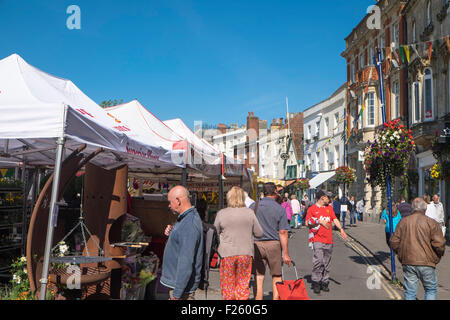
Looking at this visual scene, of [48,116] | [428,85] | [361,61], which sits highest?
[361,61]

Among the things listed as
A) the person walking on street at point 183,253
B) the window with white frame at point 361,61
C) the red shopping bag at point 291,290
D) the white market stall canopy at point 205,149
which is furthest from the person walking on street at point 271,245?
the window with white frame at point 361,61

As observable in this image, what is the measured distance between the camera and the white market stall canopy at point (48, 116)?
4.55m

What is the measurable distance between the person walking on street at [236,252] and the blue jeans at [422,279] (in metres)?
2.23

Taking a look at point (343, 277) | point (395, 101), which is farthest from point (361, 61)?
point (343, 277)

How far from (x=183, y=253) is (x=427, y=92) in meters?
19.5

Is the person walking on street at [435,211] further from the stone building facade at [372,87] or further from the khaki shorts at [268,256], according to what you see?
the stone building facade at [372,87]

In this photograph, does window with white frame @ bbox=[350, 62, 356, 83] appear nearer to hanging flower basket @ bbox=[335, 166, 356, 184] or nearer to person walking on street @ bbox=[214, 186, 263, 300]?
hanging flower basket @ bbox=[335, 166, 356, 184]

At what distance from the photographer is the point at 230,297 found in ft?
17.7

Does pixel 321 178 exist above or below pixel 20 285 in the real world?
above

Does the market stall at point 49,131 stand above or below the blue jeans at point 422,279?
above

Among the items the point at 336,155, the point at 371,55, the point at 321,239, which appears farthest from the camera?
the point at 336,155

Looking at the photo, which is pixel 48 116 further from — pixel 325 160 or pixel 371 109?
pixel 325 160

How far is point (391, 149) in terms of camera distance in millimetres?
9445

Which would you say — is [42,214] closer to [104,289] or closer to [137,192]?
[104,289]
